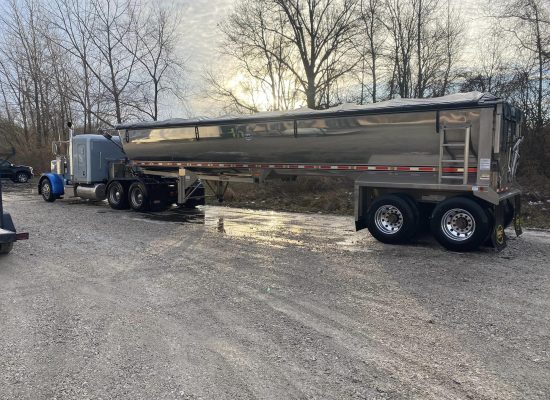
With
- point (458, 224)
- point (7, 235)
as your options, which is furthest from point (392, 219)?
point (7, 235)

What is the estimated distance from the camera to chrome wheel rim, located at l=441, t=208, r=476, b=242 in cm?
859

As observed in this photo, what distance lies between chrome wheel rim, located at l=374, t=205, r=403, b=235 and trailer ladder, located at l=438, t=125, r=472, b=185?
3.72 feet


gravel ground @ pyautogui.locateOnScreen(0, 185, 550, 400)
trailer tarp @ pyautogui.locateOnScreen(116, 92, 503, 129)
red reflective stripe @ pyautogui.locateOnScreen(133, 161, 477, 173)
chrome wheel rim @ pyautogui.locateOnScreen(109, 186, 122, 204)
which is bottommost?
gravel ground @ pyautogui.locateOnScreen(0, 185, 550, 400)

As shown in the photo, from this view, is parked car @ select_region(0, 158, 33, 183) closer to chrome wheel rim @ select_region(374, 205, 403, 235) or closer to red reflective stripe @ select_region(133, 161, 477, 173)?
red reflective stripe @ select_region(133, 161, 477, 173)

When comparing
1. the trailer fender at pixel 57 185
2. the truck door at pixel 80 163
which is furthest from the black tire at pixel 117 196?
the trailer fender at pixel 57 185

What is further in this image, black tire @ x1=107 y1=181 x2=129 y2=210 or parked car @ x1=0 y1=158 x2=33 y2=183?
parked car @ x1=0 y1=158 x2=33 y2=183

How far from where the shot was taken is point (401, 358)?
4.03 meters

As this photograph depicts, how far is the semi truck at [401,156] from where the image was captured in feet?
27.7

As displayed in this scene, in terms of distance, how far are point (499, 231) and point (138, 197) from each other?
10815mm

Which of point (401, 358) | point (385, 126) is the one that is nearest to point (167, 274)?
point (401, 358)

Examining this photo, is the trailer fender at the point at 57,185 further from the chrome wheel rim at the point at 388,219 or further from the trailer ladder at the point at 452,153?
the trailer ladder at the point at 452,153

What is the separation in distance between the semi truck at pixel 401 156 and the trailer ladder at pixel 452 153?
18 millimetres

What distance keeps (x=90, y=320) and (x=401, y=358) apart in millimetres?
3303

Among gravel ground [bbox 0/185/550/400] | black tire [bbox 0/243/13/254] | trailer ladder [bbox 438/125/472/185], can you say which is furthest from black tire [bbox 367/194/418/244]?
black tire [bbox 0/243/13/254]
